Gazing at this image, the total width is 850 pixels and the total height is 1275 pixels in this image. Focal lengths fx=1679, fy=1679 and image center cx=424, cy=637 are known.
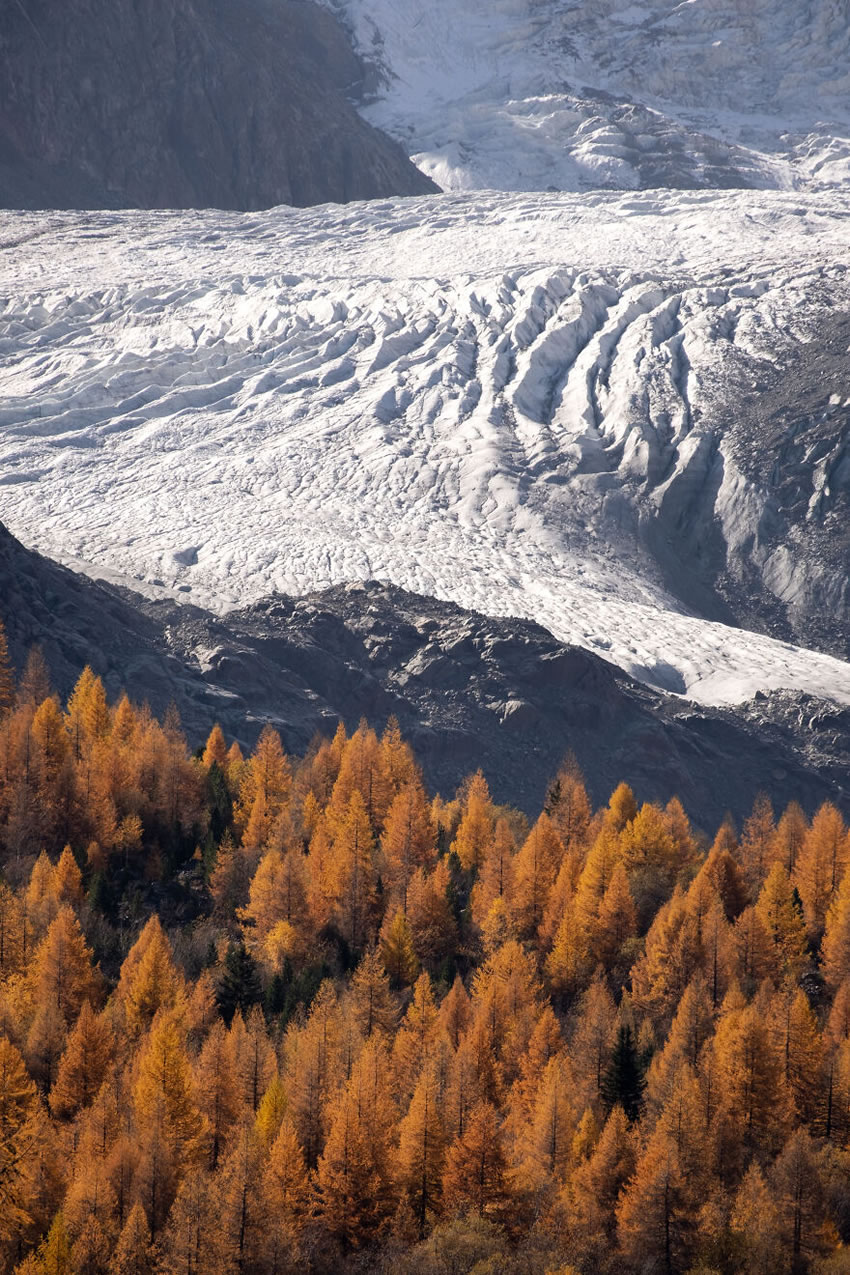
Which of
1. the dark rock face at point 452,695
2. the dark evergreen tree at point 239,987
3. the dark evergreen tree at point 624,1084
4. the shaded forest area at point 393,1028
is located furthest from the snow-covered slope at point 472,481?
the dark evergreen tree at point 624,1084

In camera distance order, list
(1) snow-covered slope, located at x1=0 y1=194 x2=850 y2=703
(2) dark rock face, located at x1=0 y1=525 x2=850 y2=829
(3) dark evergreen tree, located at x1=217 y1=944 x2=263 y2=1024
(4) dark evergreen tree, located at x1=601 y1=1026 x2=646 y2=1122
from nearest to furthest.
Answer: (4) dark evergreen tree, located at x1=601 y1=1026 x2=646 y2=1122, (3) dark evergreen tree, located at x1=217 y1=944 x2=263 y2=1024, (2) dark rock face, located at x1=0 y1=525 x2=850 y2=829, (1) snow-covered slope, located at x1=0 y1=194 x2=850 y2=703

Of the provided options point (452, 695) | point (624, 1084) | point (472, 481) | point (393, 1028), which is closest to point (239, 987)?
point (393, 1028)

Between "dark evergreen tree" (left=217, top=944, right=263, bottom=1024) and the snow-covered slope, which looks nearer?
"dark evergreen tree" (left=217, top=944, right=263, bottom=1024)

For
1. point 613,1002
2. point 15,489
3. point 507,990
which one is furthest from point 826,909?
point 15,489

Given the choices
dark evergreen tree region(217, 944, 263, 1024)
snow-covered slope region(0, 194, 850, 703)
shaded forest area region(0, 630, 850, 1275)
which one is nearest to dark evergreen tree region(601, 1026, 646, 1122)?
shaded forest area region(0, 630, 850, 1275)

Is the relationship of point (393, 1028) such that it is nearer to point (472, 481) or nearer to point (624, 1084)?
point (624, 1084)

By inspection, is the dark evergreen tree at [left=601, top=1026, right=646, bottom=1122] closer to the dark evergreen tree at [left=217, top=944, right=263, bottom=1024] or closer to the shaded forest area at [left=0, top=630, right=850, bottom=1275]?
the shaded forest area at [left=0, top=630, right=850, bottom=1275]

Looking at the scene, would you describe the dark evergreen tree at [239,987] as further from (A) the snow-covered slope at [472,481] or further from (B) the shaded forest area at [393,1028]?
(A) the snow-covered slope at [472,481]
